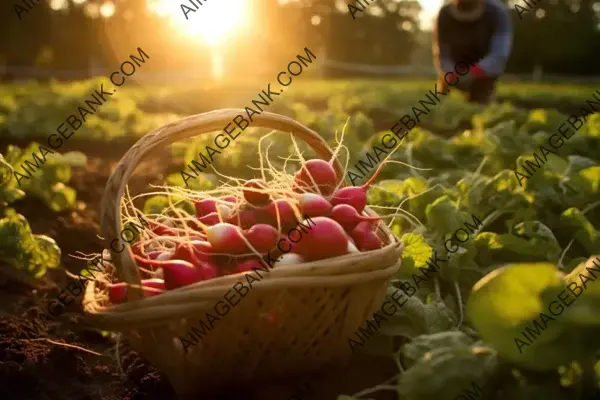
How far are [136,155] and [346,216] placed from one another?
24.7 inches

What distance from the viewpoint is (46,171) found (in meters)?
3.73

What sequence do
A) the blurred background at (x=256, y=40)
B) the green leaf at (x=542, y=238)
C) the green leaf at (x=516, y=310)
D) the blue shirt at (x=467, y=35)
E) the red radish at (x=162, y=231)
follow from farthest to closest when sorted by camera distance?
the blurred background at (x=256, y=40) → the blue shirt at (x=467, y=35) → the green leaf at (x=542, y=238) → the red radish at (x=162, y=231) → the green leaf at (x=516, y=310)

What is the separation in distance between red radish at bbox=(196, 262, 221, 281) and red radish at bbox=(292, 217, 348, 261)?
0.23 meters

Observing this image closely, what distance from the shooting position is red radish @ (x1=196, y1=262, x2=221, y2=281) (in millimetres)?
1854

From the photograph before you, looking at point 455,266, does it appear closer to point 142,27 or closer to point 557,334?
point 557,334

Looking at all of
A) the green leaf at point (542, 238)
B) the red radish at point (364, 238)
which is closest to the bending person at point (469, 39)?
the green leaf at point (542, 238)

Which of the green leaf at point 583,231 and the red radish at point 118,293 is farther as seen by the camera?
the green leaf at point 583,231

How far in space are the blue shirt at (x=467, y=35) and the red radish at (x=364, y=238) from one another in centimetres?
728

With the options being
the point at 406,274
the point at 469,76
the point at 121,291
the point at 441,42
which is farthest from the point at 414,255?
the point at 441,42

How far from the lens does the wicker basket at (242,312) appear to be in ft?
5.49

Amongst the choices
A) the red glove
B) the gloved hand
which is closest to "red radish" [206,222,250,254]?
the gloved hand

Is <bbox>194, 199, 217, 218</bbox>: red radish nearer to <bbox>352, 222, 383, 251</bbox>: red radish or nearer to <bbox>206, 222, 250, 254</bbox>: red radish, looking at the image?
<bbox>206, 222, 250, 254</bbox>: red radish

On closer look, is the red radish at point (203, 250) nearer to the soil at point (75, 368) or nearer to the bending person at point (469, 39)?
the soil at point (75, 368)

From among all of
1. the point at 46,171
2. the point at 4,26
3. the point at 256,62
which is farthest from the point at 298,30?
the point at 46,171
